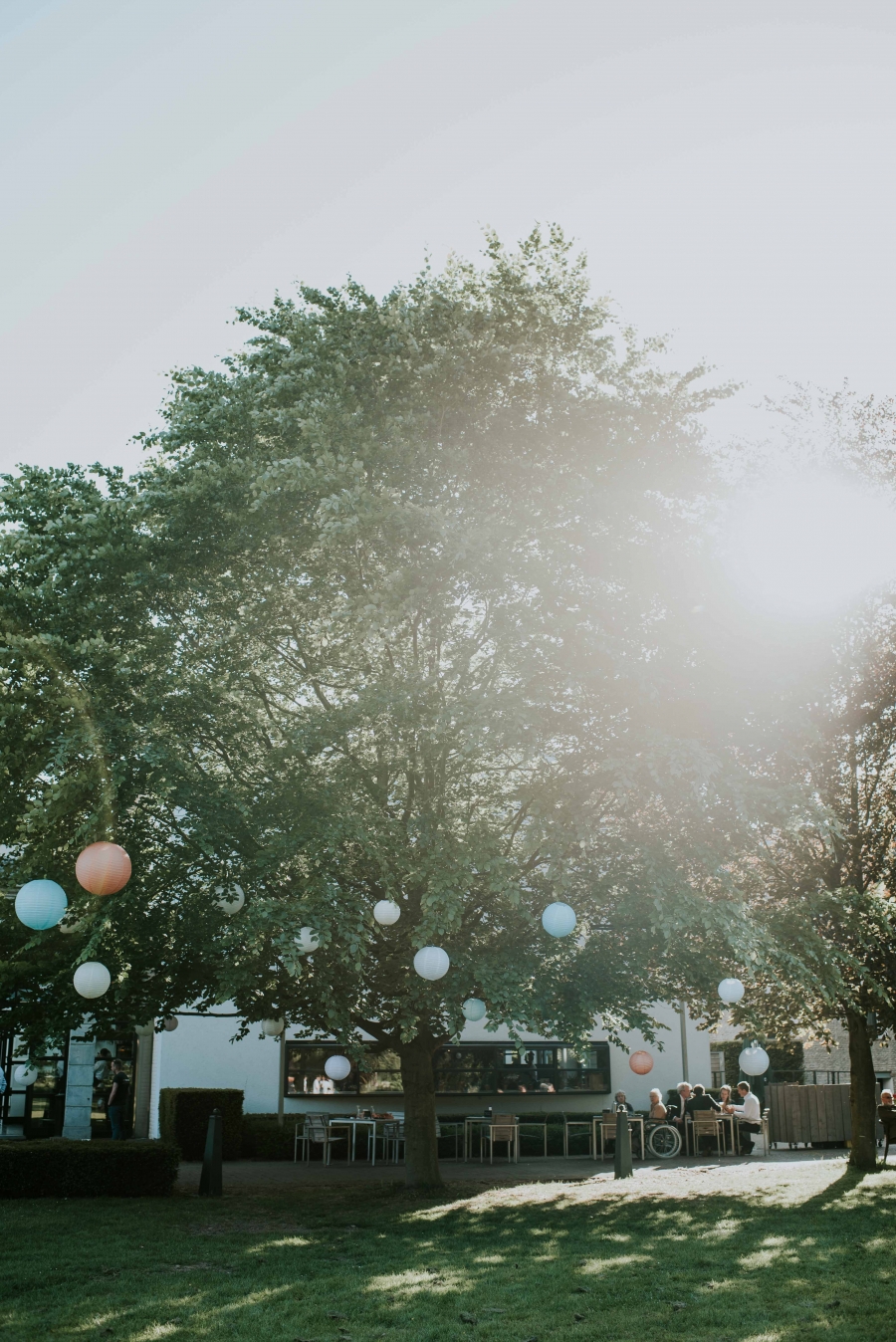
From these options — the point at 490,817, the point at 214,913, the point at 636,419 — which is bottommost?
the point at 214,913

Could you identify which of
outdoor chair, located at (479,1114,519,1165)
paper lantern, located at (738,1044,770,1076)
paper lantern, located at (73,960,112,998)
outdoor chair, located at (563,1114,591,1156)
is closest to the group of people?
outdoor chair, located at (563,1114,591,1156)

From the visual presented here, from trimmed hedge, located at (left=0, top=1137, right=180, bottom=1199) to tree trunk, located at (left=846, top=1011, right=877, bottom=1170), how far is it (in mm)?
10557

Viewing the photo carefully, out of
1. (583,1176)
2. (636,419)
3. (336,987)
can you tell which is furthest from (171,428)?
(583,1176)

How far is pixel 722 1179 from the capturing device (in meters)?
16.3

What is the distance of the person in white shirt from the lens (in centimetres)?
2086

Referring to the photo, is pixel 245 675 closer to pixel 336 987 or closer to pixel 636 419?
pixel 336 987

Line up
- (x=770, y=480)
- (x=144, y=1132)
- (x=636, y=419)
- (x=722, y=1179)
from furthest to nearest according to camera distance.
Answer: (x=144, y=1132) → (x=722, y=1179) → (x=770, y=480) → (x=636, y=419)

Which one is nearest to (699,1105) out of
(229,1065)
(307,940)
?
(229,1065)

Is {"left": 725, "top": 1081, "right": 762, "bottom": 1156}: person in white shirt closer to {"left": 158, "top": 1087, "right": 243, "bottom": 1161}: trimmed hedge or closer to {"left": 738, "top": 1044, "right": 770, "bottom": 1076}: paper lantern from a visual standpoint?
{"left": 738, "top": 1044, "right": 770, "bottom": 1076}: paper lantern

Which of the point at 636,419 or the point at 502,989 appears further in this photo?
the point at 636,419

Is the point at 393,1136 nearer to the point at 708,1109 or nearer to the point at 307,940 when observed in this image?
the point at 708,1109

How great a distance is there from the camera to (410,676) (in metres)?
12.1

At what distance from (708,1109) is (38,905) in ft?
52.3

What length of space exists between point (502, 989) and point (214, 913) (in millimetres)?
3463
